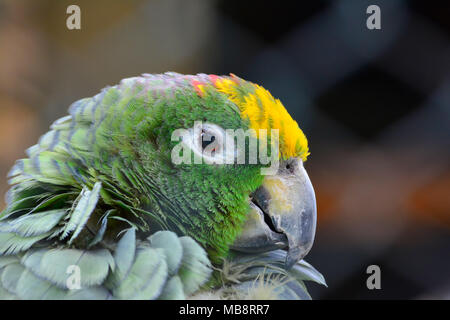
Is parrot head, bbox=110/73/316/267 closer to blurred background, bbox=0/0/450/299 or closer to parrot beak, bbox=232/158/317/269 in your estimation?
parrot beak, bbox=232/158/317/269

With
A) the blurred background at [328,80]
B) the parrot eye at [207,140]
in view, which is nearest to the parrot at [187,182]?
the parrot eye at [207,140]

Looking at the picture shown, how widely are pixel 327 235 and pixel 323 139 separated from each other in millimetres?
384

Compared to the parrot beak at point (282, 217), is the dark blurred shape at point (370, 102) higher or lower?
higher

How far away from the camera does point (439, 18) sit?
1457 millimetres

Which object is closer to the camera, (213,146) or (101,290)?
(101,290)

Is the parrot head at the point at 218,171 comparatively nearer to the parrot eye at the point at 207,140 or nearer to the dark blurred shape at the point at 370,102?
the parrot eye at the point at 207,140

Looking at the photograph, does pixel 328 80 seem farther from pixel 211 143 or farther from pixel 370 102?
pixel 211 143

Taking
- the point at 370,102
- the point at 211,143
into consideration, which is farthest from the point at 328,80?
the point at 211,143

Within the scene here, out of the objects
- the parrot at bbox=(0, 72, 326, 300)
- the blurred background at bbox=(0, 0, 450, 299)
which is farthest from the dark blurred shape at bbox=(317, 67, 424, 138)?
the parrot at bbox=(0, 72, 326, 300)

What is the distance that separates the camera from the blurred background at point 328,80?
1.37 metres

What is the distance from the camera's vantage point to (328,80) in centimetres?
146

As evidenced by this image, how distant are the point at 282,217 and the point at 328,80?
75cm
